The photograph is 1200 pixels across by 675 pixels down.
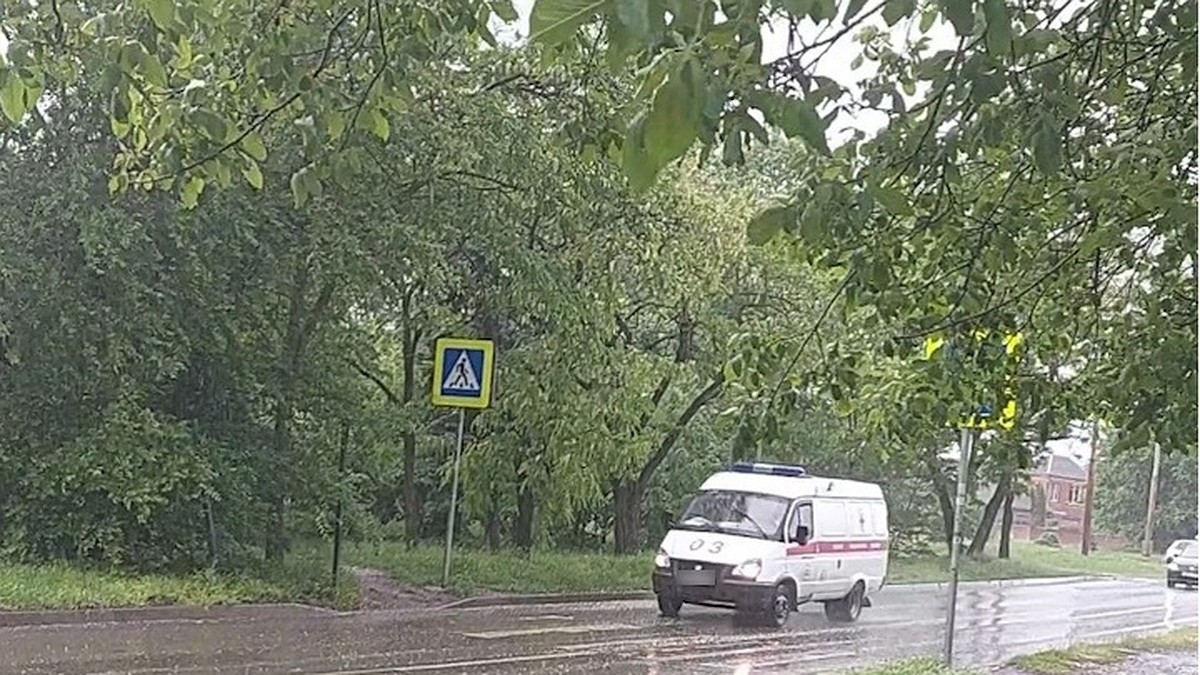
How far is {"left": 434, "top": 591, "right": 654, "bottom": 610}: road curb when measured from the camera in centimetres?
2000

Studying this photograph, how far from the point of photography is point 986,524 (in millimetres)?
43719

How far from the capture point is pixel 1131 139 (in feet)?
20.8

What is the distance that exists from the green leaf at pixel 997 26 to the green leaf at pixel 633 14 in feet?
3.63

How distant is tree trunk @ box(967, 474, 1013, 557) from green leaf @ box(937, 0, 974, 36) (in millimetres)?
40011

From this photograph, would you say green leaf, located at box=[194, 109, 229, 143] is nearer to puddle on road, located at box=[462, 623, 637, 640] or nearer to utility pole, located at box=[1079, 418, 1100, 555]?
puddle on road, located at box=[462, 623, 637, 640]

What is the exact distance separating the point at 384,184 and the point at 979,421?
11778 millimetres

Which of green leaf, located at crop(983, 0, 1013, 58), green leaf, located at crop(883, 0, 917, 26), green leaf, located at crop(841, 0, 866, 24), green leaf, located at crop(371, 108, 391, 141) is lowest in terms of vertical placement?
green leaf, located at crop(841, 0, 866, 24)

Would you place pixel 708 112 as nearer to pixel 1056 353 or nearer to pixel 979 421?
pixel 979 421

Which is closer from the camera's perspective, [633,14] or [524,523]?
[633,14]

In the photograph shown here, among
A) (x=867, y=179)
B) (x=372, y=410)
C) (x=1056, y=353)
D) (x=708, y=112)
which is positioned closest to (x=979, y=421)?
(x=1056, y=353)

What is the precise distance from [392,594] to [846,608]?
7.03 m

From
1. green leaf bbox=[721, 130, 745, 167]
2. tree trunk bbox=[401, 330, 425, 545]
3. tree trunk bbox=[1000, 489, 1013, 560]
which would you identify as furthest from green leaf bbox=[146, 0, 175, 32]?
tree trunk bbox=[1000, 489, 1013, 560]

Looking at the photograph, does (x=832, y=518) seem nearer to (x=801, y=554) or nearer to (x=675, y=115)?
(x=801, y=554)

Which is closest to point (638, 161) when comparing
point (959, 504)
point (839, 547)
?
point (959, 504)
